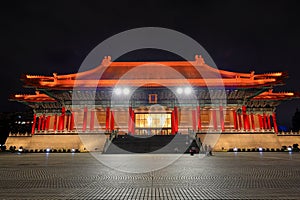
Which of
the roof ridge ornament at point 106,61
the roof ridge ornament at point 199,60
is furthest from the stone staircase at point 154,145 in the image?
the roof ridge ornament at point 106,61

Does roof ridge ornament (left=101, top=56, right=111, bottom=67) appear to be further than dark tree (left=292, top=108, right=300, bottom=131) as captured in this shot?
No

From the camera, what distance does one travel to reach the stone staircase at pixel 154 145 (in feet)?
73.9

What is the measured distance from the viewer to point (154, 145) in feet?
79.9

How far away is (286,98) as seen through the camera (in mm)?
34406

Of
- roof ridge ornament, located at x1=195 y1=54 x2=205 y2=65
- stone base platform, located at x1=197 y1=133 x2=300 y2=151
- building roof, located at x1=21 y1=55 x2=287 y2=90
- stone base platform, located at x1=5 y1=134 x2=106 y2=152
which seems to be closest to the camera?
stone base platform, located at x1=5 y1=134 x2=106 y2=152

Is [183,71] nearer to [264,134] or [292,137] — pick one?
[264,134]

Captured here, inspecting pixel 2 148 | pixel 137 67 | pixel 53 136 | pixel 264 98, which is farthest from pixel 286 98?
pixel 2 148

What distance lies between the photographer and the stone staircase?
73.9ft

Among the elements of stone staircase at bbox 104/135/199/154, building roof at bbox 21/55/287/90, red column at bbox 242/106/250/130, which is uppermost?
building roof at bbox 21/55/287/90

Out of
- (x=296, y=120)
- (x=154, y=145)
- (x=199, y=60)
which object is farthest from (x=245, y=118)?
(x=296, y=120)

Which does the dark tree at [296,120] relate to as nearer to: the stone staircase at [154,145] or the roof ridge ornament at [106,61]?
the stone staircase at [154,145]

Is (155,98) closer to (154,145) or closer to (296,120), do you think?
(154,145)

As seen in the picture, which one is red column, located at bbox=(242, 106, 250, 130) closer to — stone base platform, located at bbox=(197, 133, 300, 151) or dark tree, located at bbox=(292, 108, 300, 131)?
stone base platform, located at bbox=(197, 133, 300, 151)

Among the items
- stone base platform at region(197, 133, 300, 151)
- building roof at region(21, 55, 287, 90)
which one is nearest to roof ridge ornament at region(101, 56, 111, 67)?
building roof at region(21, 55, 287, 90)
